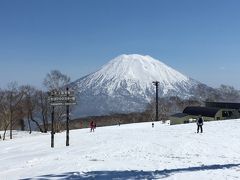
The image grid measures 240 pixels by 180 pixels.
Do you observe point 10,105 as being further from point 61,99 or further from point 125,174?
point 125,174

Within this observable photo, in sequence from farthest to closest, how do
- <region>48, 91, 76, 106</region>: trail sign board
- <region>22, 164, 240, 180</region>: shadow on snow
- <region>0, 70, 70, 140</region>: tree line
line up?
<region>0, 70, 70, 140</region>: tree line → <region>48, 91, 76, 106</region>: trail sign board → <region>22, 164, 240, 180</region>: shadow on snow

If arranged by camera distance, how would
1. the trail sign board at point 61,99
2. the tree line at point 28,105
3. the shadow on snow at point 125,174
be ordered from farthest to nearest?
the tree line at point 28,105 → the trail sign board at point 61,99 → the shadow on snow at point 125,174

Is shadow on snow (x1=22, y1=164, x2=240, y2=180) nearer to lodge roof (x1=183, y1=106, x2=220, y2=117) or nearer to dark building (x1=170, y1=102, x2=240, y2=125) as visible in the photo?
dark building (x1=170, y1=102, x2=240, y2=125)

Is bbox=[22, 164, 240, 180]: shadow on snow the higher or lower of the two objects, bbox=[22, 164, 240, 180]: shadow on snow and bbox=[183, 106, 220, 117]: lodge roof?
the lower

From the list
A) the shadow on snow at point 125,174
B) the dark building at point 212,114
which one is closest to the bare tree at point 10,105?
the dark building at point 212,114

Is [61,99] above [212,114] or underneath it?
above

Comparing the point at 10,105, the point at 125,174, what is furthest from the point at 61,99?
the point at 10,105

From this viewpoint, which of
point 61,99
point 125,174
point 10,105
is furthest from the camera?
point 10,105

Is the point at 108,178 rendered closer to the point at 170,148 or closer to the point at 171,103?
the point at 170,148

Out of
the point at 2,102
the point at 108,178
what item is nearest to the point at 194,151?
the point at 108,178

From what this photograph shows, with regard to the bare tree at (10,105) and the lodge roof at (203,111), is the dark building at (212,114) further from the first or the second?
the bare tree at (10,105)

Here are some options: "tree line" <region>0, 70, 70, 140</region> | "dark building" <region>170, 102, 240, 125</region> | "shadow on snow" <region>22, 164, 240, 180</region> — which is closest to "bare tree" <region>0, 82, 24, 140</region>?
"tree line" <region>0, 70, 70, 140</region>

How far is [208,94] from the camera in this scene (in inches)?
5556

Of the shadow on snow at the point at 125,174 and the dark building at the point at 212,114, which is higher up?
the dark building at the point at 212,114
